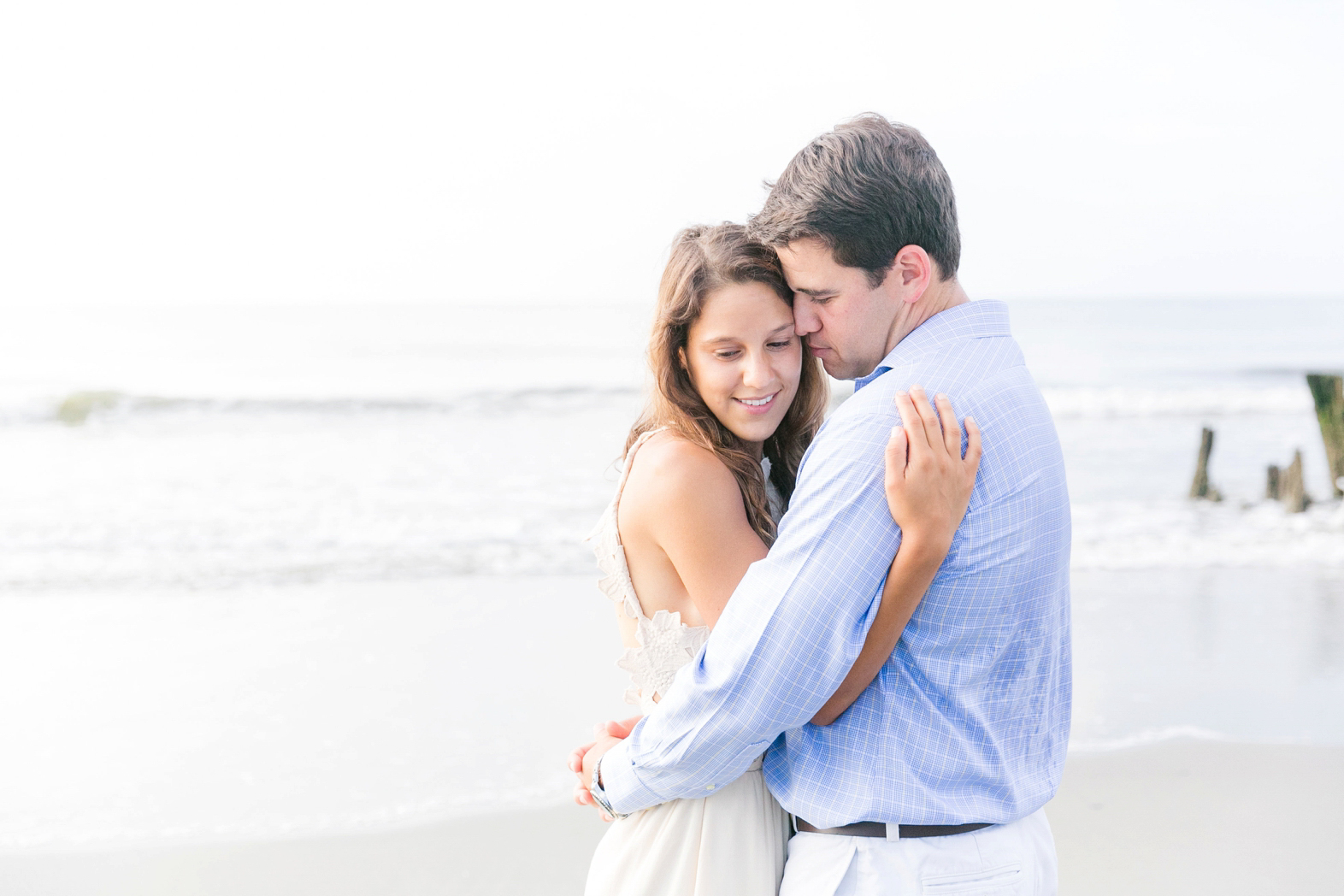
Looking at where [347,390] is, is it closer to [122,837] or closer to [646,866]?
[122,837]

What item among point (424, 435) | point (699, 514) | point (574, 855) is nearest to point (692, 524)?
point (699, 514)

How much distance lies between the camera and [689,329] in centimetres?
224

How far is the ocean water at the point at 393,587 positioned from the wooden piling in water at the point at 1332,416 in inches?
13.2

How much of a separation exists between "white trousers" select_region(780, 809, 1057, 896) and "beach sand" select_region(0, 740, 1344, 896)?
2382mm

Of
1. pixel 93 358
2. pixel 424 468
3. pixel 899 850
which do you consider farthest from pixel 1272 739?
pixel 93 358

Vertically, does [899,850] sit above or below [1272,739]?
above

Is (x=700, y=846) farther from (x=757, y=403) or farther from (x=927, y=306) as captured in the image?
(x=927, y=306)

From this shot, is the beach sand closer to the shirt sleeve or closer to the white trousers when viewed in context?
the white trousers

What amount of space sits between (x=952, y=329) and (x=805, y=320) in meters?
0.38

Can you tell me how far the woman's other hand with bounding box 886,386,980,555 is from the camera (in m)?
1.44

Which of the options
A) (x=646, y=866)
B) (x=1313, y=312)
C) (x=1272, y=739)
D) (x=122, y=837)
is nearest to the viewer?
(x=646, y=866)

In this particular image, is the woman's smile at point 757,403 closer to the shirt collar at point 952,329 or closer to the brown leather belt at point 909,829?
the shirt collar at point 952,329

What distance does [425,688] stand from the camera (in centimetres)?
557

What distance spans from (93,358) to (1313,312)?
33.1 metres
